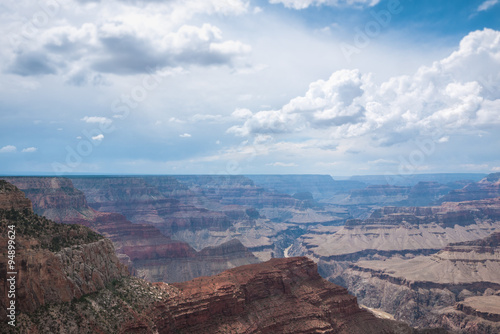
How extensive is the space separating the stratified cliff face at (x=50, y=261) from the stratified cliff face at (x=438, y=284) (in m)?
Result: 103

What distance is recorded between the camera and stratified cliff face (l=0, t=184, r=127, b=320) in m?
40.5

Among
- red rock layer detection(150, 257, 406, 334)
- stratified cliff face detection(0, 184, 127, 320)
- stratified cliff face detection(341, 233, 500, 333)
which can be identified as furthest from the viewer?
stratified cliff face detection(341, 233, 500, 333)

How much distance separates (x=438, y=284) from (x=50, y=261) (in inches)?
5549

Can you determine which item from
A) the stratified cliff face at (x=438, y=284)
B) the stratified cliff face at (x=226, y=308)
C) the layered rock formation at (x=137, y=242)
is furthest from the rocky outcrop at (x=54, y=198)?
the stratified cliff face at (x=438, y=284)

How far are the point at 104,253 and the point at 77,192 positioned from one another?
135020mm

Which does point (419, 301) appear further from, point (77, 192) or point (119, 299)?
point (77, 192)

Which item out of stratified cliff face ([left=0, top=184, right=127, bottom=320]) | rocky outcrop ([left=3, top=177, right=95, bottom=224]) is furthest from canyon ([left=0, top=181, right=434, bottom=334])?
rocky outcrop ([left=3, top=177, right=95, bottom=224])

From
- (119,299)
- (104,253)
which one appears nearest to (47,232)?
(104,253)

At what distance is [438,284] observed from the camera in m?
146

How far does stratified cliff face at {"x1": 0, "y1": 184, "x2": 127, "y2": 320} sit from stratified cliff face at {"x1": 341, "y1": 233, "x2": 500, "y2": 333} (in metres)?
103

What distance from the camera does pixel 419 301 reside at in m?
140

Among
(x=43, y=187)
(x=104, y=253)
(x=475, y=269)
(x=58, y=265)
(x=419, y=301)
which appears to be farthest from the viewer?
(x=43, y=187)

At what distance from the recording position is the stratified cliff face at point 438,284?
119 m

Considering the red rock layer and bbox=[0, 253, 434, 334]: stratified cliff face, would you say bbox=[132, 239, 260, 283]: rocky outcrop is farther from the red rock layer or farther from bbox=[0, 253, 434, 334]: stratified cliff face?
bbox=[0, 253, 434, 334]: stratified cliff face
